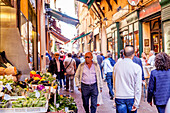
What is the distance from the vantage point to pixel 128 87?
4926 mm

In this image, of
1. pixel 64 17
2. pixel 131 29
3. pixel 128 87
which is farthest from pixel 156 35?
pixel 128 87

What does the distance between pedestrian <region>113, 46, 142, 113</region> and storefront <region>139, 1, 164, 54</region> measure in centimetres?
915

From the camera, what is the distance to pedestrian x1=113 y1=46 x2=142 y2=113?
488 centimetres

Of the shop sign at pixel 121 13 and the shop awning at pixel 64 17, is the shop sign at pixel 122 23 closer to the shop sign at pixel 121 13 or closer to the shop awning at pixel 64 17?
the shop sign at pixel 121 13

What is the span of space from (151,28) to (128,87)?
11303 mm

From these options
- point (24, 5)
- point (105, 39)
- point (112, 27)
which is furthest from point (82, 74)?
point (105, 39)

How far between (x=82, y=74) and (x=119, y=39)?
15996mm

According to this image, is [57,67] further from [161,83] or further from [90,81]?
[161,83]

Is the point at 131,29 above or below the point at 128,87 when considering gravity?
above

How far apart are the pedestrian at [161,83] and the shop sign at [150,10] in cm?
814

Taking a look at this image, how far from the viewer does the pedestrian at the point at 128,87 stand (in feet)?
16.0

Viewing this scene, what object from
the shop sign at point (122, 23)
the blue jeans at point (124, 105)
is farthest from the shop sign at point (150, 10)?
the blue jeans at point (124, 105)

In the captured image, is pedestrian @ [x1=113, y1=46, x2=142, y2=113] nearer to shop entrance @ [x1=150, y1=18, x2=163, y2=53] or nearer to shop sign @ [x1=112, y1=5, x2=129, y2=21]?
shop entrance @ [x1=150, y1=18, x2=163, y2=53]

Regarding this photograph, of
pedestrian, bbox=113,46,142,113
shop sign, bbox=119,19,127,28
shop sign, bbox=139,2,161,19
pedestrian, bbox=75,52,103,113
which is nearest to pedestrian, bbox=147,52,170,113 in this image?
pedestrian, bbox=113,46,142,113
